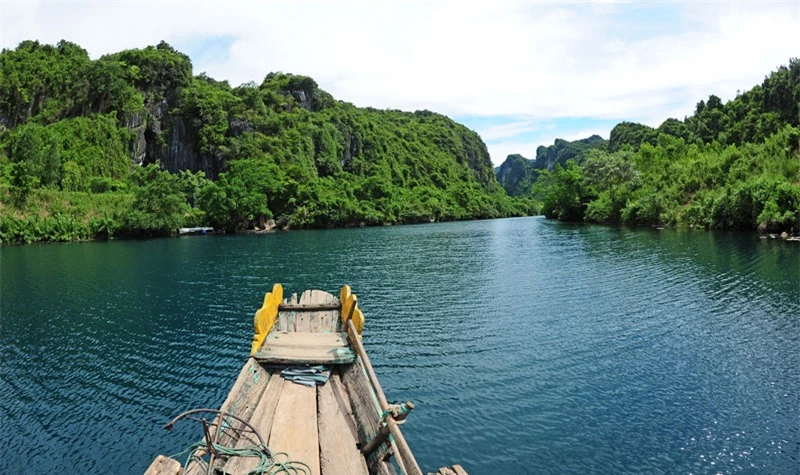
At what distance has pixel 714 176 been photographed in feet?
201

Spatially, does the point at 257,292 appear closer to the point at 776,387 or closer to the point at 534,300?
the point at 534,300

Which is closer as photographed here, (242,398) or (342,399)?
(242,398)

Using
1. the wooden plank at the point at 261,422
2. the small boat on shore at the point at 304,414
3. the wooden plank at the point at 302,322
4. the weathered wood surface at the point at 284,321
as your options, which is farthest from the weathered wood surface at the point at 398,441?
the weathered wood surface at the point at 284,321

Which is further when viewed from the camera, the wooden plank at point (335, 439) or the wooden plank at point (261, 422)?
the wooden plank at point (335, 439)

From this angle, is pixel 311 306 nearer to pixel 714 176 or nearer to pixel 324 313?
pixel 324 313

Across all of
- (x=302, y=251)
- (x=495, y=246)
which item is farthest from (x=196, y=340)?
(x=495, y=246)

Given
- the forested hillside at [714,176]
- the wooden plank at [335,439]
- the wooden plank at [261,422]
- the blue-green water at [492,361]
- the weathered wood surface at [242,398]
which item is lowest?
the blue-green water at [492,361]

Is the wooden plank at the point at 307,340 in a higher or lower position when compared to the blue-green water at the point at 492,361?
higher

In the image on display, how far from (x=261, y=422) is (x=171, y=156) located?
114 meters

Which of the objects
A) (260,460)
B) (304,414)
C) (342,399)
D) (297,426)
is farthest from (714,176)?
(260,460)

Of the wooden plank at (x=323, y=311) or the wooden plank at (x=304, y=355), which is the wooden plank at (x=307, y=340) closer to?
the wooden plank at (x=304, y=355)

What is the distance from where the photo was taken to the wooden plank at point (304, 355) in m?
9.95

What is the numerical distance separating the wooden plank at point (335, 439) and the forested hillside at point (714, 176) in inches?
1850

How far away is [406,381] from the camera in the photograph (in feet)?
43.4
